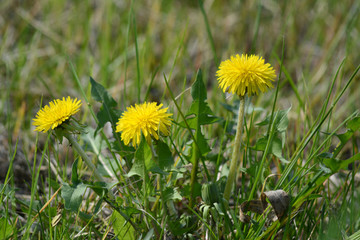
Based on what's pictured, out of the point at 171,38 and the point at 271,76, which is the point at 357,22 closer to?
the point at 171,38

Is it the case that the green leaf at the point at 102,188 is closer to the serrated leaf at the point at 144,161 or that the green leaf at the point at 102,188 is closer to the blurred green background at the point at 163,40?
the serrated leaf at the point at 144,161

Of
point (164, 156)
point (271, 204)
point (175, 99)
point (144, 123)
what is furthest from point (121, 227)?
point (175, 99)

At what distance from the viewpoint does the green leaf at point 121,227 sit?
1.29 m

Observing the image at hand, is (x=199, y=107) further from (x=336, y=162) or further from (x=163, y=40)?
(x=163, y=40)

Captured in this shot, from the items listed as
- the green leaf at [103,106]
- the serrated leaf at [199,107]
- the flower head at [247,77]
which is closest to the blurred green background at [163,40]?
the green leaf at [103,106]

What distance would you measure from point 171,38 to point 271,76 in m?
2.10

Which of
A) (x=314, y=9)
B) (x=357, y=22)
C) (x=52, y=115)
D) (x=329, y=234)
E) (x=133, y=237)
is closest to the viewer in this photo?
(x=329, y=234)

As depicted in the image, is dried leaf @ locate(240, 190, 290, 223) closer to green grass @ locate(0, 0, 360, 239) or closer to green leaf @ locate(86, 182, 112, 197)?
green grass @ locate(0, 0, 360, 239)

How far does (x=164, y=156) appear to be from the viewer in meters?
1.30

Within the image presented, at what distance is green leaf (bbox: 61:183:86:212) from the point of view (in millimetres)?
1171

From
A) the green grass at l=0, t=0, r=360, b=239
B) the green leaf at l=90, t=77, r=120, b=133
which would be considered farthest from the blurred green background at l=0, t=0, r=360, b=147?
the green leaf at l=90, t=77, r=120, b=133

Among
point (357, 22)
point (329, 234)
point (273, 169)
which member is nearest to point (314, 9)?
point (357, 22)

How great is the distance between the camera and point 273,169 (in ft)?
6.44

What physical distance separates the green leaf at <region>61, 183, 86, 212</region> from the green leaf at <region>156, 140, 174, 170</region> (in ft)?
0.85
